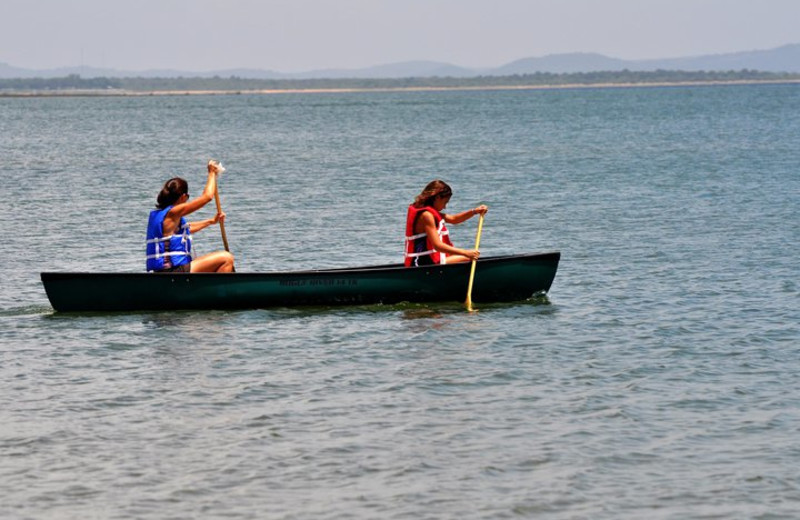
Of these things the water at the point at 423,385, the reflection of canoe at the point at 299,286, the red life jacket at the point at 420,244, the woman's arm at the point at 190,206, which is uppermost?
the woman's arm at the point at 190,206

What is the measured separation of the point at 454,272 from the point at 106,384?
544 centimetres

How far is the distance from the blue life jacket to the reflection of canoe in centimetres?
34

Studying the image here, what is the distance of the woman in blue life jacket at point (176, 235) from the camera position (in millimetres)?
16891

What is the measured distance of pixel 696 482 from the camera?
413 inches

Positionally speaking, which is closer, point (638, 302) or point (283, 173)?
point (638, 302)

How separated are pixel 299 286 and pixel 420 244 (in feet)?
5.54

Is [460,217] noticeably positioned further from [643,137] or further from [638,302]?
[643,137]

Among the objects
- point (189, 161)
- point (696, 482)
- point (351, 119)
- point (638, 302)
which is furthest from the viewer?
point (351, 119)

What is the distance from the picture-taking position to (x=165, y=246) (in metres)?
17.4

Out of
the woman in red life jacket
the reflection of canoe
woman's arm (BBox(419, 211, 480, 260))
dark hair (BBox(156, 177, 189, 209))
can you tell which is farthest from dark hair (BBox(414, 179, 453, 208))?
dark hair (BBox(156, 177, 189, 209))

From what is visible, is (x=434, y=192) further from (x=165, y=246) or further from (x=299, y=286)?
(x=165, y=246)

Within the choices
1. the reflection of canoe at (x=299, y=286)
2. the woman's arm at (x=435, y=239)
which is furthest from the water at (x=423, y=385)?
the woman's arm at (x=435, y=239)

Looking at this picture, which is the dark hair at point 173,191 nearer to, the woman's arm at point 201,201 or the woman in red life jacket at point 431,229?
the woman's arm at point 201,201

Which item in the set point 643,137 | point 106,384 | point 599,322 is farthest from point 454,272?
point 643,137
